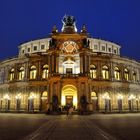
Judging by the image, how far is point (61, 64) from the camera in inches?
2279

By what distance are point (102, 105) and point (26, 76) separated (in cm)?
2218

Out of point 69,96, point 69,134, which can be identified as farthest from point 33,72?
point 69,134

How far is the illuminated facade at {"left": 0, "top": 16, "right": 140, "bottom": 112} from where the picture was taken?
51.4 metres

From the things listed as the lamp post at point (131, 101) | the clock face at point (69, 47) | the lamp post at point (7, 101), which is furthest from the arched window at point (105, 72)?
the lamp post at point (7, 101)

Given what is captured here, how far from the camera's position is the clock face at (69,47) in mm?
55688

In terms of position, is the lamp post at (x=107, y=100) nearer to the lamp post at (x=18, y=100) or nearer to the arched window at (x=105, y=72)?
the arched window at (x=105, y=72)

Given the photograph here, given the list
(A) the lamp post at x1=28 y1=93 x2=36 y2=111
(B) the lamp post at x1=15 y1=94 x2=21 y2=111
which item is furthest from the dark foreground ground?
(B) the lamp post at x1=15 y1=94 x2=21 y2=111

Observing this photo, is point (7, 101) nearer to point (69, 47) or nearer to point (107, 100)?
point (69, 47)

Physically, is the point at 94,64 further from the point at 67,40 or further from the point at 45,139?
the point at 45,139

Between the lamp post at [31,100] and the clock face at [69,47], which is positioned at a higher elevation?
the clock face at [69,47]

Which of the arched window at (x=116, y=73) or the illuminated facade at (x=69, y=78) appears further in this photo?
the arched window at (x=116, y=73)

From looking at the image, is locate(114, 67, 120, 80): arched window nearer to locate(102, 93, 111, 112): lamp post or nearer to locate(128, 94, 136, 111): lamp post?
locate(128, 94, 136, 111): lamp post

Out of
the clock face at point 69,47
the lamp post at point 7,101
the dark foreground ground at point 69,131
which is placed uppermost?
the clock face at point 69,47

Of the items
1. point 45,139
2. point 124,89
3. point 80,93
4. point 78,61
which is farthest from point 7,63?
point 45,139
